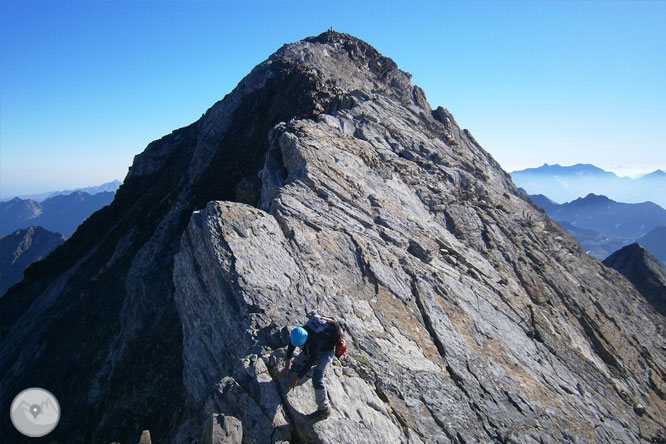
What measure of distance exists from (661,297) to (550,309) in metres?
34.5

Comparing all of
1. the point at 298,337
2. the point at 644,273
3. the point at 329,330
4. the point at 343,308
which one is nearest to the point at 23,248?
the point at 343,308

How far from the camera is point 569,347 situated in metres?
17.9

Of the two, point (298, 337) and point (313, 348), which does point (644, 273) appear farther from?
point (298, 337)

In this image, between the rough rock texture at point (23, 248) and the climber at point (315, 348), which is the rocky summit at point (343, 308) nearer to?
the climber at point (315, 348)

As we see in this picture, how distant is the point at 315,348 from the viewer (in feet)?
29.9

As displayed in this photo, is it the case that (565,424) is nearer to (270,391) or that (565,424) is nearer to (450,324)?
(450,324)

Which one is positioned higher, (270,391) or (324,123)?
(324,123)

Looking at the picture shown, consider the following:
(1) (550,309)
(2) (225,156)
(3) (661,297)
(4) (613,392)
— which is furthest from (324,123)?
(3) (661,297)

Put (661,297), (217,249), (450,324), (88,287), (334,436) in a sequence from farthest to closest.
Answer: (661,297) < (88,287) < (450,324) < (217,249) < (334,436)

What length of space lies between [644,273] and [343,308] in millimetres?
53310

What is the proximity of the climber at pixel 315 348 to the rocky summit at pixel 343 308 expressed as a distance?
0.50 m

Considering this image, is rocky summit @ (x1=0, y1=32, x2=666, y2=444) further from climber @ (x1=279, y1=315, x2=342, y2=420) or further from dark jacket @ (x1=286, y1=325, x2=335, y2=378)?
dark jacket @ (x1=286, y1=325, x2=335, y2=378)

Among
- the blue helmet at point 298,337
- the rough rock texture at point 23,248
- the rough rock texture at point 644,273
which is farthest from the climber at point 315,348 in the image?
the rough rock texture at point 23,248

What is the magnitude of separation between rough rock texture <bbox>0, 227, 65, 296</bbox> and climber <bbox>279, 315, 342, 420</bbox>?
181m
